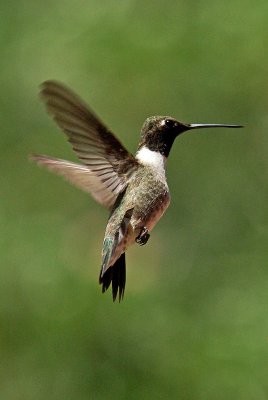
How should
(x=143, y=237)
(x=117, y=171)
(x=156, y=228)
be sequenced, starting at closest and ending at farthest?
(x=143, y=237), (x=117, y=171), (x=156, y=228)

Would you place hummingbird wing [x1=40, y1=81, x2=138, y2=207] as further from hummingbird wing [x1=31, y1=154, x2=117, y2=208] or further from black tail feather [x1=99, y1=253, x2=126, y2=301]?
black tail feather [x1=99, y1=253, x2=126, y2=301]

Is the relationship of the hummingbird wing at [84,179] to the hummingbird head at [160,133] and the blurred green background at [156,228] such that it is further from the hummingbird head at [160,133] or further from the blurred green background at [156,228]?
the blurred green background at [156,228]

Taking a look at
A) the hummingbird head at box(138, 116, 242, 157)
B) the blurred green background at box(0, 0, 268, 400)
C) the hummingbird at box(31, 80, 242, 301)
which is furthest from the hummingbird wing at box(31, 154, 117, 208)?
the blurred green background at box(0, 0, 268, 400)

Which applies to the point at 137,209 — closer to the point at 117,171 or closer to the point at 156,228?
the point at 117,171

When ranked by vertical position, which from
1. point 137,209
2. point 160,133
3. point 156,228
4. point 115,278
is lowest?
point 115,278

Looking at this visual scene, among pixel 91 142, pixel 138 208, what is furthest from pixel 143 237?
pixel 91 142

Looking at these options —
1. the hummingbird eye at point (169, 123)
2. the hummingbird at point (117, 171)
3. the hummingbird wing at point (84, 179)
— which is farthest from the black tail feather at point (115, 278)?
the hummingbird eye at point (169, 123)
